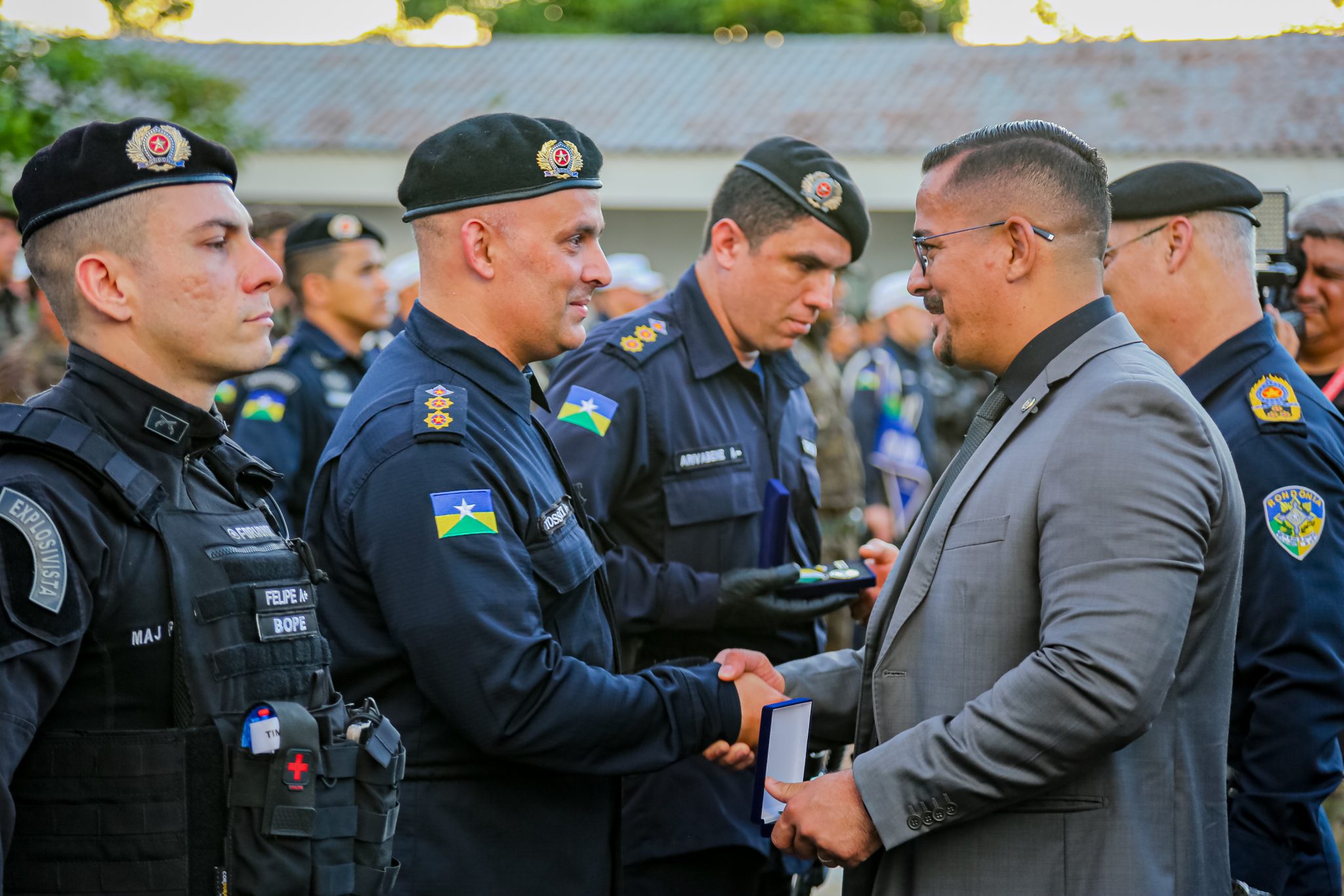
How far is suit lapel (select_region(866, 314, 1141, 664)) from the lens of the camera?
2.52 metres

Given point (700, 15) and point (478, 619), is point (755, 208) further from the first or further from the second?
point (700, 15)

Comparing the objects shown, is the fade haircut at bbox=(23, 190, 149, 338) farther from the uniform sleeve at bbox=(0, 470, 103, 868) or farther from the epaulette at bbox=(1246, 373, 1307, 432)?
the epaulette at bbox=(1246, 373, 1307, 432)

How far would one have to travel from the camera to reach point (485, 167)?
288 cm

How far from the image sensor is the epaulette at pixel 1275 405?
3.17 meters

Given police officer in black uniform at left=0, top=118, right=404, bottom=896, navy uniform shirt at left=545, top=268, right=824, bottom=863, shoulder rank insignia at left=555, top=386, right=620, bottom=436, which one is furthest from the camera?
shoulder rank insignia at left=555, top=386, right=620, bottom=436

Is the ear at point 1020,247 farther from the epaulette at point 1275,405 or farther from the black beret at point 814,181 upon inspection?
the black beret at point 814,181

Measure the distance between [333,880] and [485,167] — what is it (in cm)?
158

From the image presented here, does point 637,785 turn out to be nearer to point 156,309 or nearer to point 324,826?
point 324,826

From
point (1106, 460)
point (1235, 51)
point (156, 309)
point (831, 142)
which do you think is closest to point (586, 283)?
point (156, 309)

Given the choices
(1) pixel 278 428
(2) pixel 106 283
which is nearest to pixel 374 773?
(2) pixel 106 283

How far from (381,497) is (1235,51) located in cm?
3002

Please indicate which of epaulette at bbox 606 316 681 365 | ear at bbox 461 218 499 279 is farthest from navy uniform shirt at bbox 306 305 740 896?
epaulette at bbox 606 316 681 365

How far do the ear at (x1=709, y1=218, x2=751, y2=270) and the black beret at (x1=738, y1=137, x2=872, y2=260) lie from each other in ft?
0.64

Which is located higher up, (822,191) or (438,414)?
(822,191)
